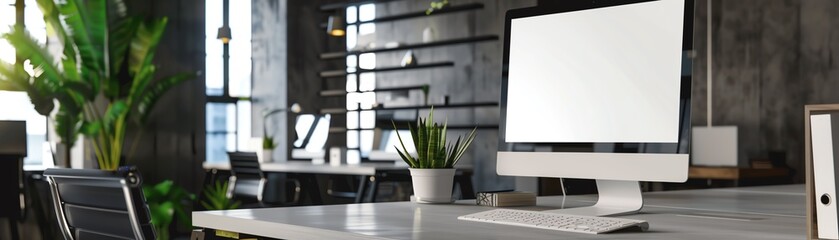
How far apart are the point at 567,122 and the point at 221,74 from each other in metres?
8.21

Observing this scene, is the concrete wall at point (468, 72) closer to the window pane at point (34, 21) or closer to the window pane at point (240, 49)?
the window pane at point (240, 49)

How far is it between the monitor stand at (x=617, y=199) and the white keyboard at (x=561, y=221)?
9.6 inches

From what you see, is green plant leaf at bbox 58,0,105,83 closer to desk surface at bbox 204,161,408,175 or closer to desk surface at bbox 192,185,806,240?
desk surface at bbox 204,161,408,175

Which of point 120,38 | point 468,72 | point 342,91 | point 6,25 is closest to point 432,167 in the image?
point 120,38

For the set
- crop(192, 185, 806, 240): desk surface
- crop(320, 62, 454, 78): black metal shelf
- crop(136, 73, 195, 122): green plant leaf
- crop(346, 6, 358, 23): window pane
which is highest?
crop(346, 6, 358, 23): window pane

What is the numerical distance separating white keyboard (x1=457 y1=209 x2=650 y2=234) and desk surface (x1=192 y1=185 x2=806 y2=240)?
0.06 ft

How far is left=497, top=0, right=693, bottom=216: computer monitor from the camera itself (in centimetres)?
189

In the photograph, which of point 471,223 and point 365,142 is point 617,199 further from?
point 365,142

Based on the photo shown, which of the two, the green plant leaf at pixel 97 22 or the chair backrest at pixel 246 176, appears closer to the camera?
the green plant leaf at pixel 97 22

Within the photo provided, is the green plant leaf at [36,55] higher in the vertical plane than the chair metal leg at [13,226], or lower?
higher

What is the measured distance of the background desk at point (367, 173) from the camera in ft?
21.0

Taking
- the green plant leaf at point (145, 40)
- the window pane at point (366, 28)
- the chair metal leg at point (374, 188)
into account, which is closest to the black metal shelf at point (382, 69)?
the window pane at point (366, 28)

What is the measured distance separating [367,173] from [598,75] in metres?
4.47

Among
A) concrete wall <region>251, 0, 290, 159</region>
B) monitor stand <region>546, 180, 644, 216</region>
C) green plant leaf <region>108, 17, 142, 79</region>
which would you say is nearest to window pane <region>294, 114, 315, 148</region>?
concrete wall <region>251, 0, 290, 159</region>
